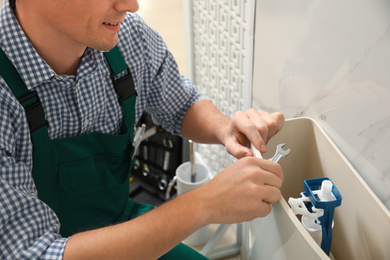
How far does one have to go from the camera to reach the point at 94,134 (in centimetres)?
100

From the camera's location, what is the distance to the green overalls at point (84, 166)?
87 cm

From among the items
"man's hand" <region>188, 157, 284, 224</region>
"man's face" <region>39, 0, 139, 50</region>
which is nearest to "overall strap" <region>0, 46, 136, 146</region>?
"man's face" <region>39, 0, 139, 50</region>

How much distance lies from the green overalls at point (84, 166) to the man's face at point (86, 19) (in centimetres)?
12

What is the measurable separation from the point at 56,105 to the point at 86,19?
205mm

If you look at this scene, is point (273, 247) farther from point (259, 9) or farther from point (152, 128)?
point (152, 128)

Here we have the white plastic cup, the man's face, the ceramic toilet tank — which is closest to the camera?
the ceramic toilet tank

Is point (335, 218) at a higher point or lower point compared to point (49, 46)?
lower

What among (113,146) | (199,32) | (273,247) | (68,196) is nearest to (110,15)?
(113,146)

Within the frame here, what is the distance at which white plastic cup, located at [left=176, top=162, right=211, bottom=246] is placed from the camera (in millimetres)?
1539

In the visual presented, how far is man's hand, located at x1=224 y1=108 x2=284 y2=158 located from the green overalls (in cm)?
29

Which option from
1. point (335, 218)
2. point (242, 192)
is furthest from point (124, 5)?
point (335, 218)

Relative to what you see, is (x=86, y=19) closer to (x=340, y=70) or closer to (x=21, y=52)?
(x=21, y=52)

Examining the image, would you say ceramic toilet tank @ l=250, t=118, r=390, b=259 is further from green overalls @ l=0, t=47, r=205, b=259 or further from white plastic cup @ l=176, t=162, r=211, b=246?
white plastic cup @ l=176, t=162, r=211, b=246

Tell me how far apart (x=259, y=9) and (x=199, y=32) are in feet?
1.60
